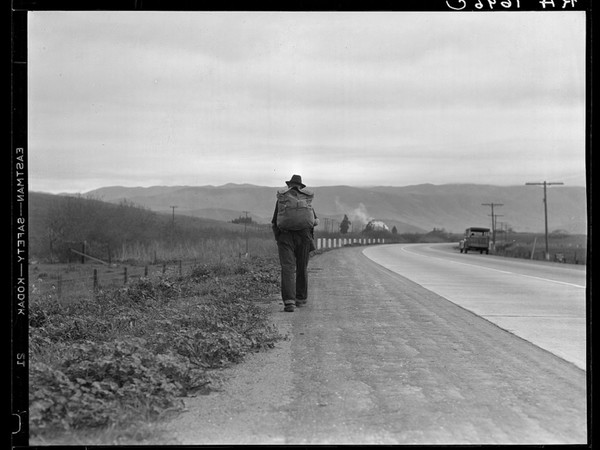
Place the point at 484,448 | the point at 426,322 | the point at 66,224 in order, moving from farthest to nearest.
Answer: the point at 66,224 < the point at 426,322 < the point at 484,448

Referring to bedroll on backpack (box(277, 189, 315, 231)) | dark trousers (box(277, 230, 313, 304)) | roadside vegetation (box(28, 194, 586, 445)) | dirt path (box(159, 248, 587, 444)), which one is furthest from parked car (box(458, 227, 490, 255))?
dirt path (box(159, 248, 587, 444))

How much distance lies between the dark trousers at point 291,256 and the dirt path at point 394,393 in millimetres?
1616

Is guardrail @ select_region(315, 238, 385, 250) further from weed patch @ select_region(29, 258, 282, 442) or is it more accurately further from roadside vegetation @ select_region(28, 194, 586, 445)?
weed patch @ select_region(29, 258, 282, 442)

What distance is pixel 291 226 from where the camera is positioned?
10.4 metres

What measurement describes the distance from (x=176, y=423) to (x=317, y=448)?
108 cm

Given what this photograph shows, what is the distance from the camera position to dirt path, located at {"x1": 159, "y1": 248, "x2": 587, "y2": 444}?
4.39m

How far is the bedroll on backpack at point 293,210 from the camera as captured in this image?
10422 mm

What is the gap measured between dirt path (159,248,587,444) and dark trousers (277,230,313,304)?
1.62 m

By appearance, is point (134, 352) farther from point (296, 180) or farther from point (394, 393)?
point (296, 180)

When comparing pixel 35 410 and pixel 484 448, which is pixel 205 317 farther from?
pixel 484 448

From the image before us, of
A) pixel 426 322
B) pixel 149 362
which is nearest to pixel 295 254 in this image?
pixel 426 322

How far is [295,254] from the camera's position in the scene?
10742 mm

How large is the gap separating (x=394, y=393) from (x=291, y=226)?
5289 millimetres

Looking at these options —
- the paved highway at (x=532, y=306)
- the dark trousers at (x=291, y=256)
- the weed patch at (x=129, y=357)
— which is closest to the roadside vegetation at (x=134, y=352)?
the weed patch at (x=129, y=357)
